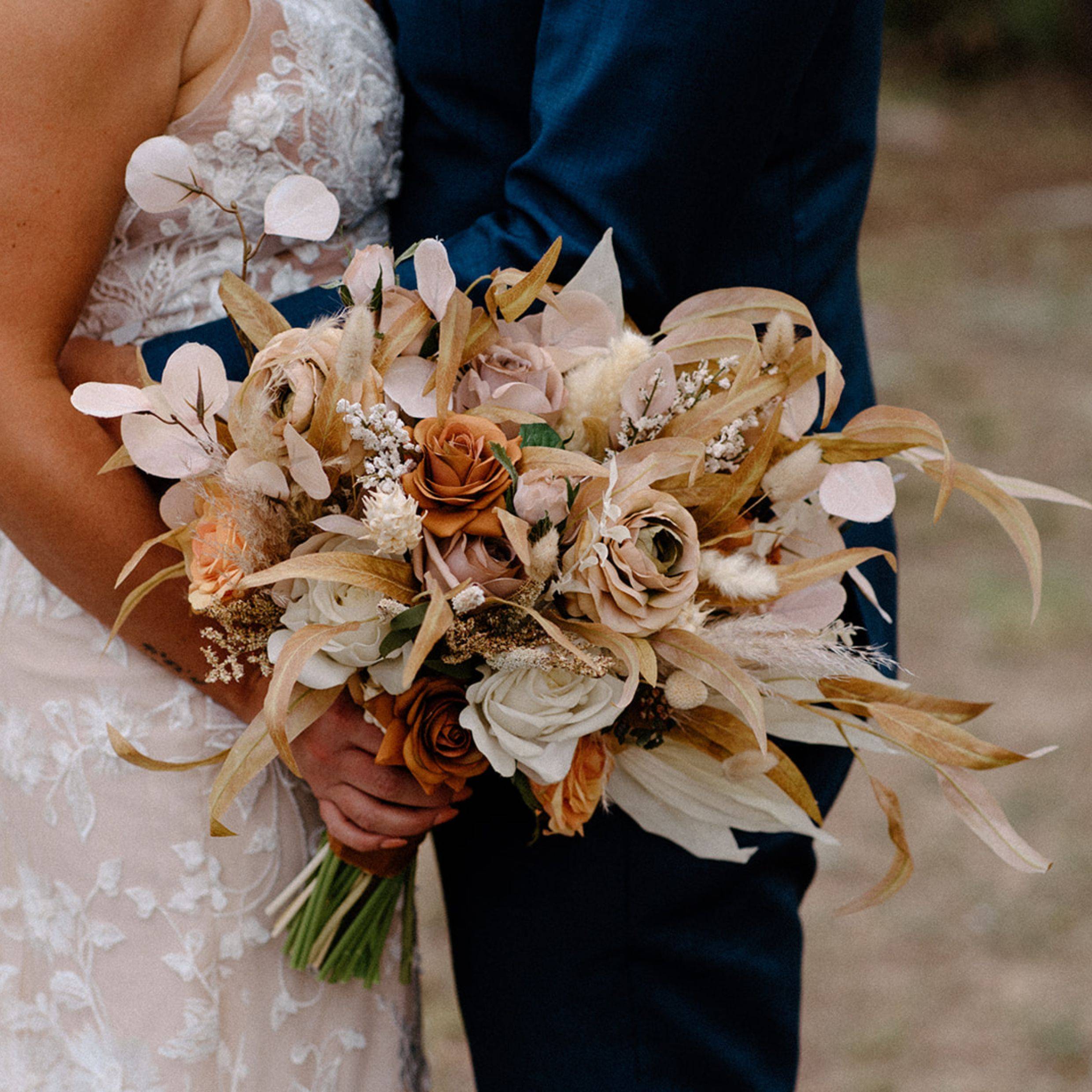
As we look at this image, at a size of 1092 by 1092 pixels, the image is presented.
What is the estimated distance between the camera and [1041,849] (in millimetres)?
3115

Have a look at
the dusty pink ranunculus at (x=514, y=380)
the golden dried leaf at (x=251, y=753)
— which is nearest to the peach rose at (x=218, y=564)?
the golden dried leaf at (x=251, y=753)

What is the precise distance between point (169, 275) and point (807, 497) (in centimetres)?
68

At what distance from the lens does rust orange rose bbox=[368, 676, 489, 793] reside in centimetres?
107

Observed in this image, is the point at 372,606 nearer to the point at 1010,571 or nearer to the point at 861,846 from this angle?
the point at 861,846

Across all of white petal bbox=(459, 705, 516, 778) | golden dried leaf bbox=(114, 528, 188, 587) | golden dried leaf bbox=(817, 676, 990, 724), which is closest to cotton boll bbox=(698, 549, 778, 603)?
golden dried leaf bbox=(817, 676, 990, 724)

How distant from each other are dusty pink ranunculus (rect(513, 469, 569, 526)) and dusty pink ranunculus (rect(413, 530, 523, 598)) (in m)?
0.03

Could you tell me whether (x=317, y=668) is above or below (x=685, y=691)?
above

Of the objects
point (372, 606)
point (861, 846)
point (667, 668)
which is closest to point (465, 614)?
point (372, 606)

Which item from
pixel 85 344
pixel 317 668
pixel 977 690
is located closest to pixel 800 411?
pixel 317 668

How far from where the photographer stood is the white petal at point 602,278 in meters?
1.09

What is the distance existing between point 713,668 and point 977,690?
3124mm

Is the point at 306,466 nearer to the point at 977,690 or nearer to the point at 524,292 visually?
the point at 524,292

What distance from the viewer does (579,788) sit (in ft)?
3.61

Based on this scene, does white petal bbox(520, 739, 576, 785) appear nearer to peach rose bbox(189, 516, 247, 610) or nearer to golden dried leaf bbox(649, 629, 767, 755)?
golden dried leaf bbox(649, 629, 767, 755)
